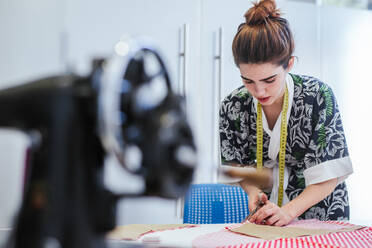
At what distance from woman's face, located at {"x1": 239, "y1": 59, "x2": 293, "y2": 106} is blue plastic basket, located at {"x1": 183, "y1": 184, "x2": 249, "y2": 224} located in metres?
0.40

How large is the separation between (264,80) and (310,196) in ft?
1.46

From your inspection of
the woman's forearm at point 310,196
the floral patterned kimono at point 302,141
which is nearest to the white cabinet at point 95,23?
the floral patterned kimono at point 302,141

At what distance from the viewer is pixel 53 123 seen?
494 millimetres

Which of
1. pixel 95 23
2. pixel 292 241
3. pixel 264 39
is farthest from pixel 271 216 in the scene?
pixel 95 23

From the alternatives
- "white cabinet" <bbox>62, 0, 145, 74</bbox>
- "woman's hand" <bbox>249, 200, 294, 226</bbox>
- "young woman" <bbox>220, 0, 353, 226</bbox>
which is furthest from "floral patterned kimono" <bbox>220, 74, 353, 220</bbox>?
"white cabinet" <bbox>62, 0, 145, 74</bbox>

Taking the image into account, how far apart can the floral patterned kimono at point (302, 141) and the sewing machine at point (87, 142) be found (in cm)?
115

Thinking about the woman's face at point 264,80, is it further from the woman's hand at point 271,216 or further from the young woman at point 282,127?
the woman's hand at point 271,216

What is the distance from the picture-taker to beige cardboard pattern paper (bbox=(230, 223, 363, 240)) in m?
1.19

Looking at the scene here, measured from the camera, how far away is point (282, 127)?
1698 mm

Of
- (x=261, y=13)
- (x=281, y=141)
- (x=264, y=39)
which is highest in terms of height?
(x=261, y=13)

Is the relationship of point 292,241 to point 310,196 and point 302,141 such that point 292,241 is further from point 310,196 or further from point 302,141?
point 302,141

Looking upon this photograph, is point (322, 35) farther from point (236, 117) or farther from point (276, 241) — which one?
point (276, 241)

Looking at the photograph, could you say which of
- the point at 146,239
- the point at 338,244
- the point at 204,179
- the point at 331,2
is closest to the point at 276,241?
the point at 338,244

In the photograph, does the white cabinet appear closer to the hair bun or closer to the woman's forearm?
the hair bun
